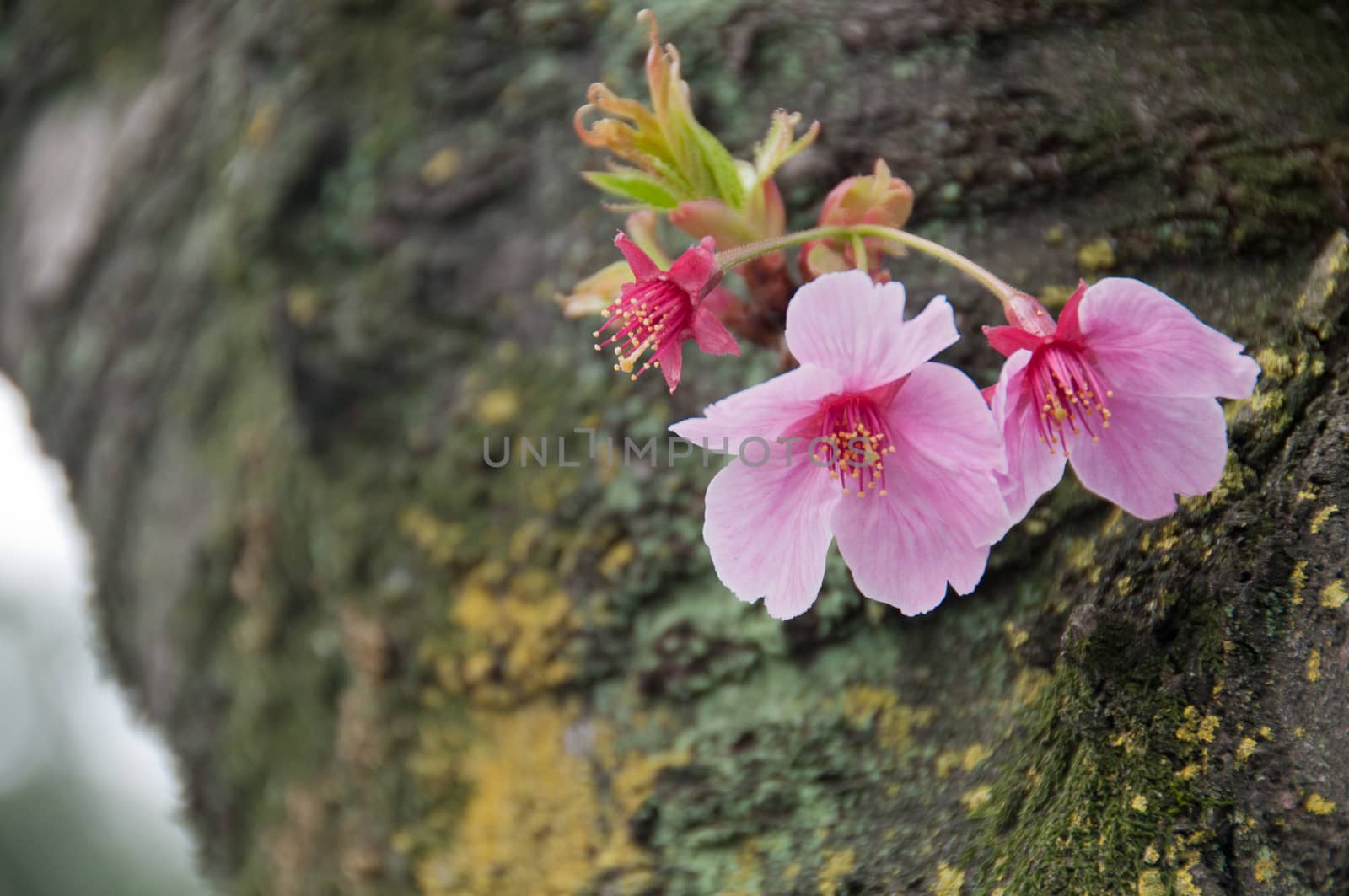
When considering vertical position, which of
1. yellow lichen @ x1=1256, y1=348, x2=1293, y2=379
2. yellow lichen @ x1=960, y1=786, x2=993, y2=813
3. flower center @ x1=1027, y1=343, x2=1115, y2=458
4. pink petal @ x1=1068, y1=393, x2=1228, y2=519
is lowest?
yellow lichen @ x1=960, y1=786, x2=993, y2=813

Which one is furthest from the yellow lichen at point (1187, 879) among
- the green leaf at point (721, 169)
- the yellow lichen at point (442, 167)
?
the yellow lichen at point (442, 167)

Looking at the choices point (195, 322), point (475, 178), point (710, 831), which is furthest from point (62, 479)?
point (710, 831)

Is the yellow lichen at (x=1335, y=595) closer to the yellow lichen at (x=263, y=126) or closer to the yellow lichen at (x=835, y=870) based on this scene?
the yellow lichen at (x=835, y=870)

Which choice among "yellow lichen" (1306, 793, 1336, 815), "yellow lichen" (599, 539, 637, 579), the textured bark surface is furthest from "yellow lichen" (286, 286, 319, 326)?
"yellow lichen" (1306, 793, 1336, 815)

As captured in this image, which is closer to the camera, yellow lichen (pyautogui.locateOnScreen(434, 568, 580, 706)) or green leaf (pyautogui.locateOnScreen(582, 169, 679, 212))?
green leaf (pyautogui.locateOnScreen(582, 169, 679, 212))

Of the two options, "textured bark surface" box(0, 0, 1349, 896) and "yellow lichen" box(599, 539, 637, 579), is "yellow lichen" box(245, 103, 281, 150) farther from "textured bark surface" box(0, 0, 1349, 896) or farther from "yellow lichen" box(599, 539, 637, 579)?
"yellow lichen" box(599, 539, 637, 579)

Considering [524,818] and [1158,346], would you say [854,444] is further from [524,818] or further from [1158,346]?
[524,818]

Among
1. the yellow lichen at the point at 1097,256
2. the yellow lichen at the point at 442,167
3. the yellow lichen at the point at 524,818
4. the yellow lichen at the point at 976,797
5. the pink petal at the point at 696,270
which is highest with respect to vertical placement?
the pink petal at the point at 696,270

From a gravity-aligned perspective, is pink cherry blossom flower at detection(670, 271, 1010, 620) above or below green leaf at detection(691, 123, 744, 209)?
below
